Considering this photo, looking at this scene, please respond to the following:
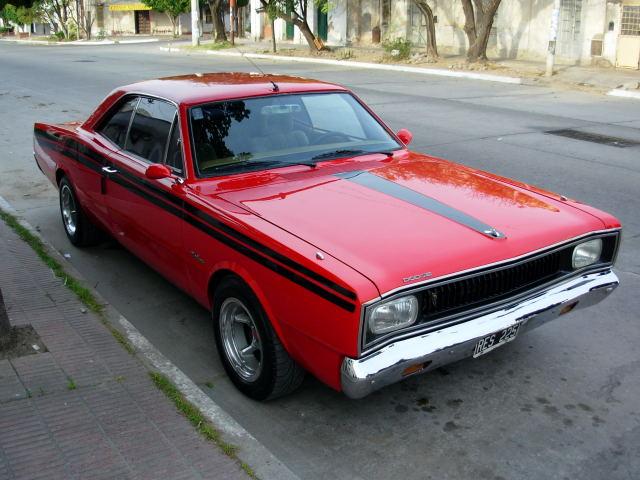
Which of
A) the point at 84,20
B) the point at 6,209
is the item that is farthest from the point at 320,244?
the point at 84,20

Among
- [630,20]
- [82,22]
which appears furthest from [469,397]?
[82,22]

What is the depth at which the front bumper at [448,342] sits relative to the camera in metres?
3.31

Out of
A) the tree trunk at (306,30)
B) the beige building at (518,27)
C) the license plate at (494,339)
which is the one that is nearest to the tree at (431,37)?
the beige building at (518,27)

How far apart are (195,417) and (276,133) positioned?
2.06 m

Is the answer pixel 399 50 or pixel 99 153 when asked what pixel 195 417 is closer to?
pixel 99 153

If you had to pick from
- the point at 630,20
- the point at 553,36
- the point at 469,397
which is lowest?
the point at 469,397

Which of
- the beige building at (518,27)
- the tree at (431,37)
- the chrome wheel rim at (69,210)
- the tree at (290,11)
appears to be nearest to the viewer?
the chrome wheel rim at (69,210)

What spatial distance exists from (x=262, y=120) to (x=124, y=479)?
256 cm

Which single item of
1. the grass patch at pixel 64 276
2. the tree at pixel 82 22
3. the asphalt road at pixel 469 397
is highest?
the tree at pixel 82 22

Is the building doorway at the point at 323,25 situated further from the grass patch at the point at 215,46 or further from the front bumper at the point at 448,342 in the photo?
the front bumper at the point at 448,342

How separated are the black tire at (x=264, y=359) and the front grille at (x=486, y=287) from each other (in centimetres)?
78

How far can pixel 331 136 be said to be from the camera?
201 inches

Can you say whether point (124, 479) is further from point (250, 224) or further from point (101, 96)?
point (101, 96)

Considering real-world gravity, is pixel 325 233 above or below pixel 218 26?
below
